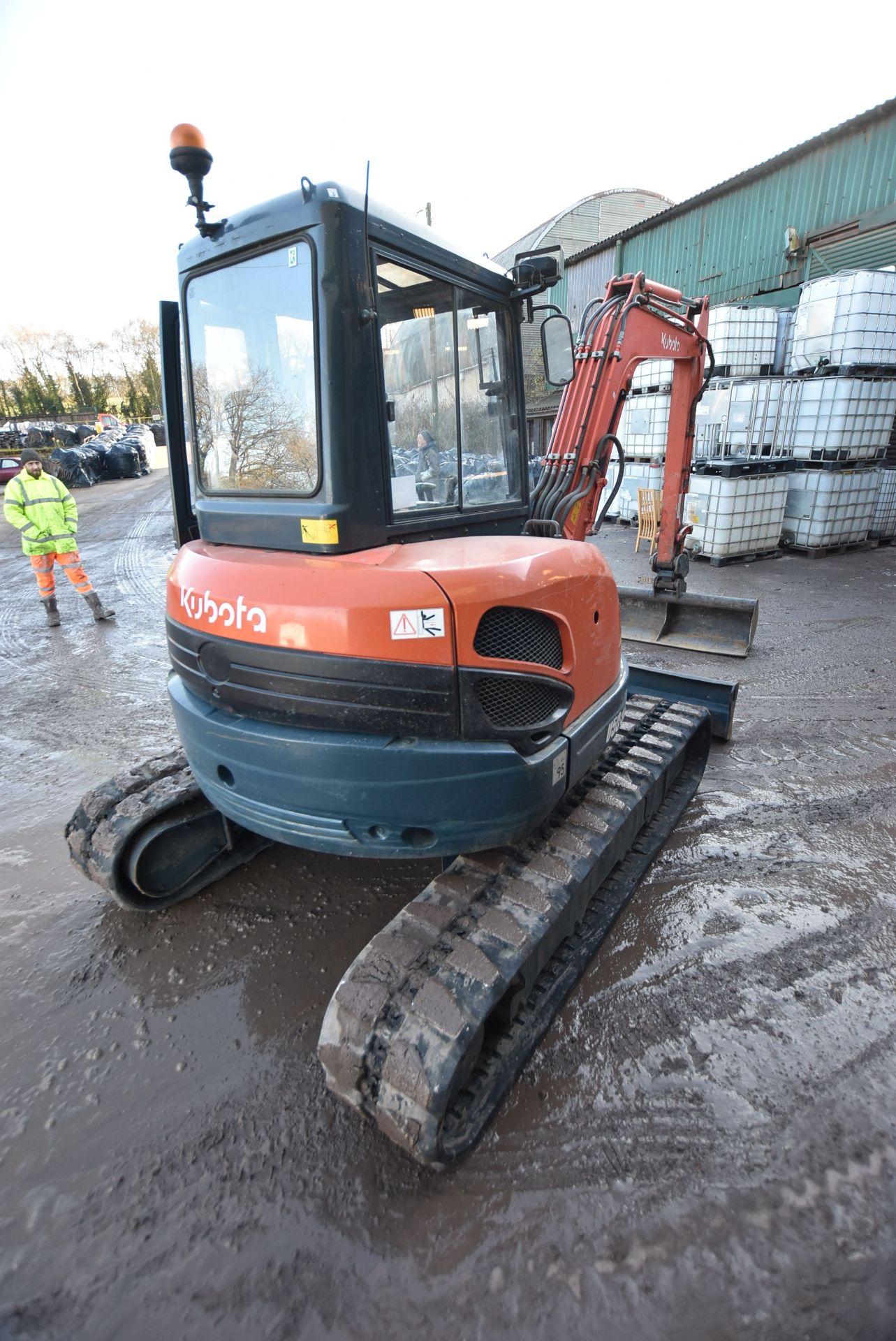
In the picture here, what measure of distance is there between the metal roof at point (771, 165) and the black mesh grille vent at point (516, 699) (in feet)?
40.9

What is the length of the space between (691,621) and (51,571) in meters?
6.88

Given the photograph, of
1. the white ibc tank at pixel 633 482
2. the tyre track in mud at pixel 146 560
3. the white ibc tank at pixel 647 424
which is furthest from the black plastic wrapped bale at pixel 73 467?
the white ibc tank at pixel 647 424

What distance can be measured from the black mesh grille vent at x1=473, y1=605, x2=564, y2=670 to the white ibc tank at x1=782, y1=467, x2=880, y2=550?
8413 mm

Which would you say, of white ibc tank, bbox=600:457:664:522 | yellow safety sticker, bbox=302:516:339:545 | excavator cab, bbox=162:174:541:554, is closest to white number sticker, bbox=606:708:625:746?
excavator cab, bbox=162:174:541:554

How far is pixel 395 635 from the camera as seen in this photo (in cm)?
195

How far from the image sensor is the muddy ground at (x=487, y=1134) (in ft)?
5.40

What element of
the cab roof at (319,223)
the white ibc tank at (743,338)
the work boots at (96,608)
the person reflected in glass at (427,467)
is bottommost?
the work boots at (96,608)

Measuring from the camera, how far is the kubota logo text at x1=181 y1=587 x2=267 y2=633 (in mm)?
2082

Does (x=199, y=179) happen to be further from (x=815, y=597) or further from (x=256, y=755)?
(x=815, y=597)

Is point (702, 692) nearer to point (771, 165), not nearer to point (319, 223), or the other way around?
point (319, 223)

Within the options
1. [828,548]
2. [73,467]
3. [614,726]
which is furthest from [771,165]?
[73,467]

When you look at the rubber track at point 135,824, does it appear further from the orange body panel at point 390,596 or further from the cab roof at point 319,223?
the cab roof at point 319,223

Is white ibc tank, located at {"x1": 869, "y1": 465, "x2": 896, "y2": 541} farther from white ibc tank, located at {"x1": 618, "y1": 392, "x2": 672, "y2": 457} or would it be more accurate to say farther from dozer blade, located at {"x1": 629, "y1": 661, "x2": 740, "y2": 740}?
dozer blade, located at {"x1": 629, "y1": 661, "x2": 740, "y2": 740}

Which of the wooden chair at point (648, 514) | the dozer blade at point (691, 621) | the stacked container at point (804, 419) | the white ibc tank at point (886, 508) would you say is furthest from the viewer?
the wooden chair at point (648, 514)
